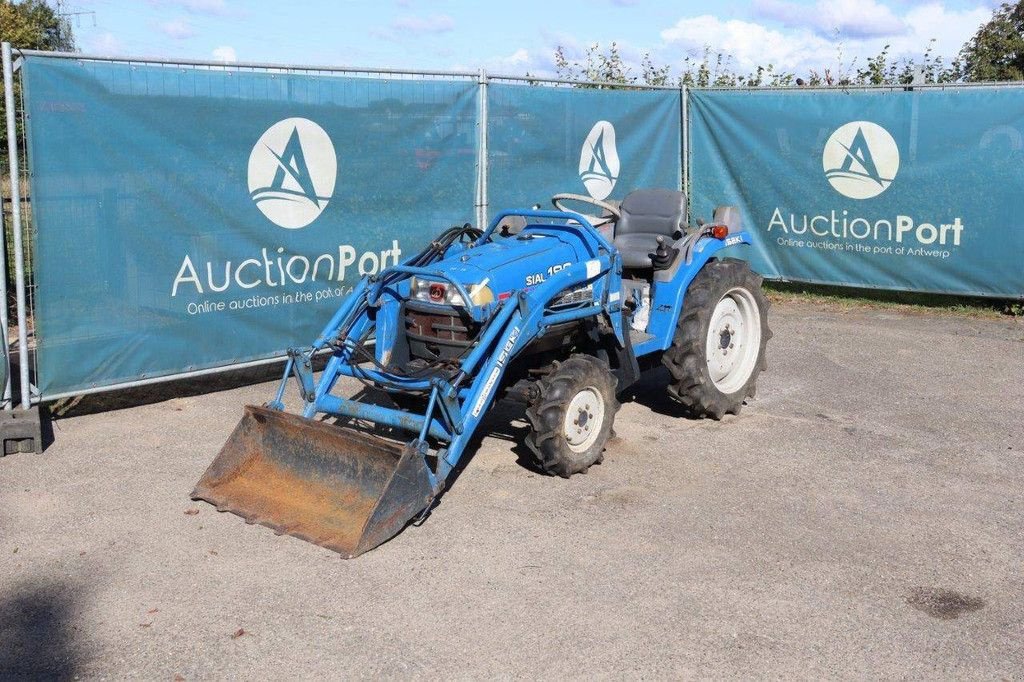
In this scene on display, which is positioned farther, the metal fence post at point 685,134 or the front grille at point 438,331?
the metal fence post at point 685,134

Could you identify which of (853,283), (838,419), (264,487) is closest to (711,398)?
(838,419)

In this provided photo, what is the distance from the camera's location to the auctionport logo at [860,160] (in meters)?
10.9

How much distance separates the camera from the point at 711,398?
7.14m

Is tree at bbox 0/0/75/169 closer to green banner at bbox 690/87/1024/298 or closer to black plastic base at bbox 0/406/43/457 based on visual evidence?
black plastic base at bbox 0/406/43/457

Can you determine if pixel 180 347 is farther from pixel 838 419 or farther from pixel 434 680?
pixel 838 419

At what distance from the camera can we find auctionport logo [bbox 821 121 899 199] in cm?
1091

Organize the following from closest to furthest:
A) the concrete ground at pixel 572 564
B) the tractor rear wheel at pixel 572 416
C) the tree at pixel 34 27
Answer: the concrete ground at pixel 572 564 < the tractor rear wheel at pixel 572 416 < the tree at pixel 34 27

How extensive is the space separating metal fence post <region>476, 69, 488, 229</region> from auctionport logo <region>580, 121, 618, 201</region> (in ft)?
4.74

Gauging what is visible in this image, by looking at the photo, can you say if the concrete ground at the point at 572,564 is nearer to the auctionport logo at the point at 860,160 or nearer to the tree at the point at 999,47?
the auctionport logo at the point at 860,160

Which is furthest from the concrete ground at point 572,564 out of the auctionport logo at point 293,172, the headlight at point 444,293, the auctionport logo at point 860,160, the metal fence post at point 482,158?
the auctionport logo at point 860,160

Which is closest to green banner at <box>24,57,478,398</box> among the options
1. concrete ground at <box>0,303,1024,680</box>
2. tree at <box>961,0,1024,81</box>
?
concrete ground at <box>0,303,1024,680</box>

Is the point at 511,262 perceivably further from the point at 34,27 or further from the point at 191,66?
the point at 34,27

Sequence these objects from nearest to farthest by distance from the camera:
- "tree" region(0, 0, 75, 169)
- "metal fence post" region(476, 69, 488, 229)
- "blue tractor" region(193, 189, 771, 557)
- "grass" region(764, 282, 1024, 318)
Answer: "blue tractor" region(193, 189, 771, 557) < "metal fence post" region(476, 69, 488, 229) < "grass" region(764, 282, 1024, 318) < "tree" region(0, 0, 75, 169)

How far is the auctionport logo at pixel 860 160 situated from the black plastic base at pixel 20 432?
326 inches
